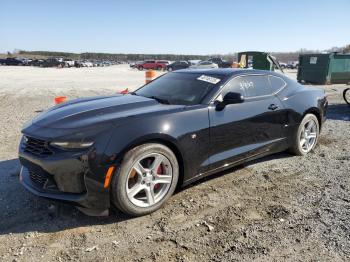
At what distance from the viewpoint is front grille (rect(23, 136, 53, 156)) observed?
10.5 ft

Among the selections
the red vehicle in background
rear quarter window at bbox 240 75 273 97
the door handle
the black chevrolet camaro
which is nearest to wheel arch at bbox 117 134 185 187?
the black chevrolet camaro

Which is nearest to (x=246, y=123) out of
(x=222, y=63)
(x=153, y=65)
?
(x=222, y=63)

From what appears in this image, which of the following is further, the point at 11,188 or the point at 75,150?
the point at 11,188

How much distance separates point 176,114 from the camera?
364cm

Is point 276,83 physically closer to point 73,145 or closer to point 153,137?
point 153,137

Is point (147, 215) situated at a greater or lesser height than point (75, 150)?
lesser

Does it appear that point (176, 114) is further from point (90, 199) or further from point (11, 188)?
point (11, 188)

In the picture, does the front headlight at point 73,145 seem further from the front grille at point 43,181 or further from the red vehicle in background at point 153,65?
the red vehicle in background at point 153,65

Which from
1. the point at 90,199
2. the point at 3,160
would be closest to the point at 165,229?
the point at 90,199

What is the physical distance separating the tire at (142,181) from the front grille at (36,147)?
2.35 ft

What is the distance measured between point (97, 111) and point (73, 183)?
93cm

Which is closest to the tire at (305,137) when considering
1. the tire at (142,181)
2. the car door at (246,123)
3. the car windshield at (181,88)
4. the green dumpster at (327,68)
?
the car door at (246,123)

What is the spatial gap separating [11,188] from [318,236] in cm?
347

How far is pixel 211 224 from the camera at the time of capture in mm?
3283
